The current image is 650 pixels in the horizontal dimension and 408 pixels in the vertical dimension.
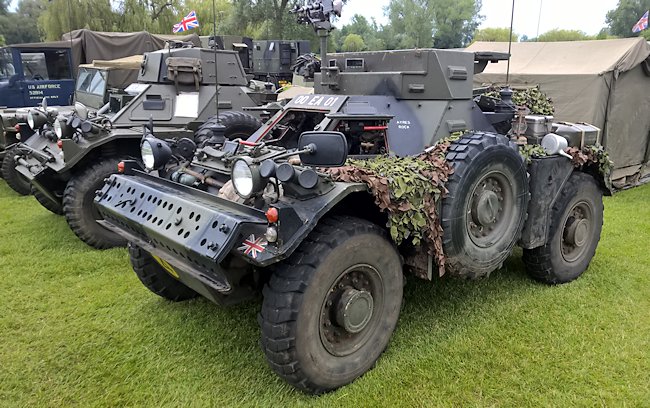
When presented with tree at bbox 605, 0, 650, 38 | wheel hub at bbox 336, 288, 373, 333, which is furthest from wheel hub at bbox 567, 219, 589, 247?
tree at bbox 605, 0, 650, 38

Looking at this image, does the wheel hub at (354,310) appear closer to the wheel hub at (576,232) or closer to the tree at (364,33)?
the wheel hub at (576,232)

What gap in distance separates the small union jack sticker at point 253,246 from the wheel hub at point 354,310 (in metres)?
0.66

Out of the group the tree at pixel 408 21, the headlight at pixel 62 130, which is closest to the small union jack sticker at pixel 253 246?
the headlight at pixel 62 130

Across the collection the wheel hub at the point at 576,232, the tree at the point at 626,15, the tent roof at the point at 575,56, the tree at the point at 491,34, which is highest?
the tree at the point at 626,15

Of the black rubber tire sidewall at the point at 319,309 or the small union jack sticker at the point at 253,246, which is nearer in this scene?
the small union jack sticker at the point at 253,246

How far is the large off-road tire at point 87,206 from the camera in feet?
18.4

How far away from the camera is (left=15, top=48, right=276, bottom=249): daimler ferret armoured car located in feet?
18.5

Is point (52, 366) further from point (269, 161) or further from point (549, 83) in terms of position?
point (549, 83)

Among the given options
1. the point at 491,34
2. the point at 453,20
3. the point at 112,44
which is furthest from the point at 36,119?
the point at 491,34

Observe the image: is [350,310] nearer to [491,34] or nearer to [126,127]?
[126,127]

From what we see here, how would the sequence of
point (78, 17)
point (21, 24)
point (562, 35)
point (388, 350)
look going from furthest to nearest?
point (21, 24) < point (562, 35) < point (78, 17) < point (388, 350)

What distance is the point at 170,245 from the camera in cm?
294

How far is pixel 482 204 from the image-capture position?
141 inches

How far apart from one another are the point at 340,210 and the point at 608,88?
657 centimetres
